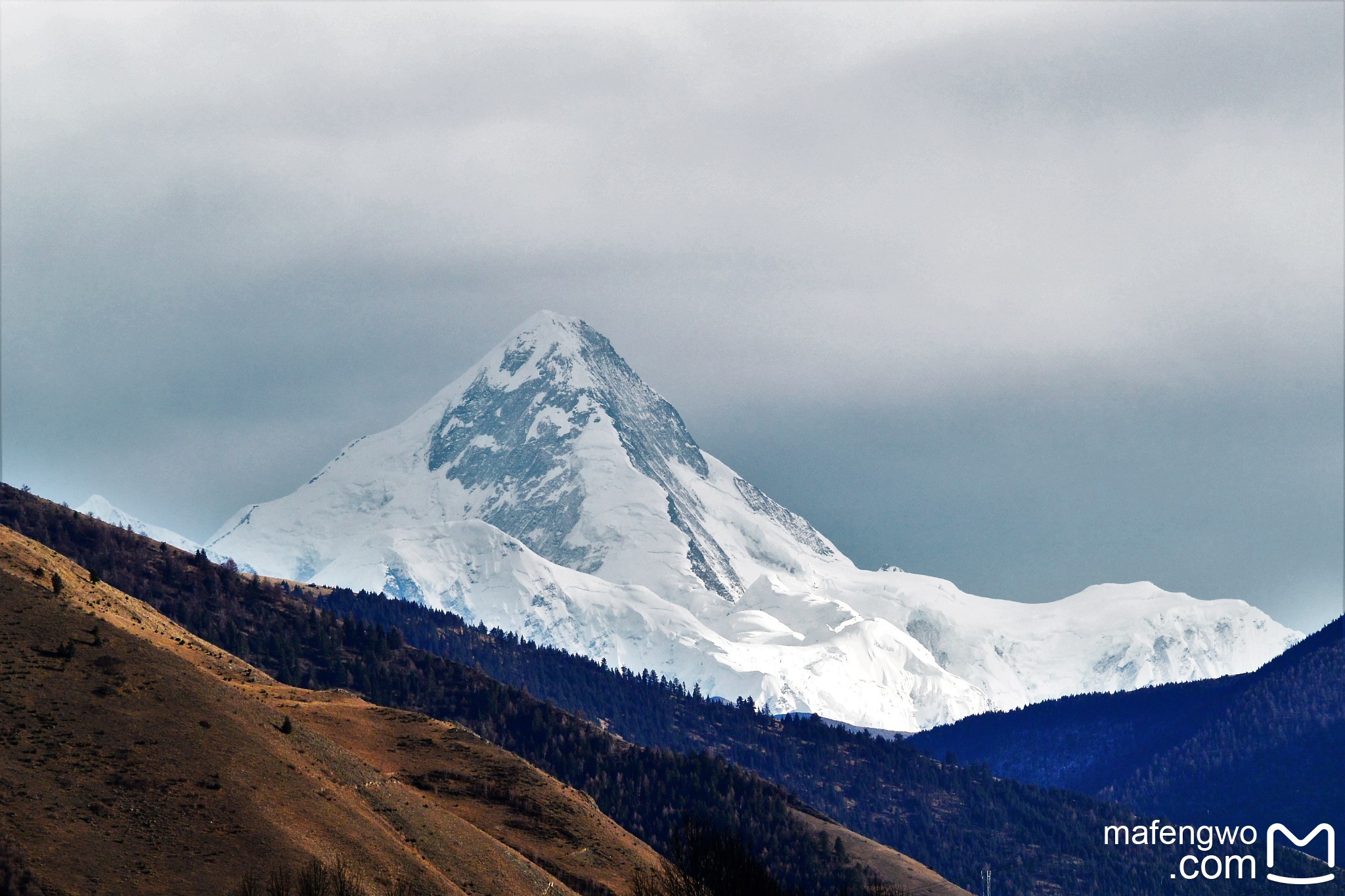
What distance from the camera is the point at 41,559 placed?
195 m

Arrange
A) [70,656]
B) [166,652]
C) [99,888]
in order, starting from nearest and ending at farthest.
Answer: [99,888] → [70,656] → [166,652]

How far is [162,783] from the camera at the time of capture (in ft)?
510

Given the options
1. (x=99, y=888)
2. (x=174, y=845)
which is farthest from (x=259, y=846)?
(x=99, y=888)

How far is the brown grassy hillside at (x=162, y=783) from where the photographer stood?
143m

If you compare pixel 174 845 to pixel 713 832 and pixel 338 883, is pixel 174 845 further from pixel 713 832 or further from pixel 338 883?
pixel 713 832

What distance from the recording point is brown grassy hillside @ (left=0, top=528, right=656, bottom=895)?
14325 cm

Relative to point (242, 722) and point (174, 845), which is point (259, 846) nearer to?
point (174, 845)

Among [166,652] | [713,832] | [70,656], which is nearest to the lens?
[713,832]

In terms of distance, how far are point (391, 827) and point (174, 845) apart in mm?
32920

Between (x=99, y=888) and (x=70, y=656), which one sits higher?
(x=70, y=656)

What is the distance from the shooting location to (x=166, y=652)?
7156 inches

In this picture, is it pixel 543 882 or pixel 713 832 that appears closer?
pixel 713 832

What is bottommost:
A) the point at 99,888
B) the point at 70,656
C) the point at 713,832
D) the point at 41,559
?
the point at 99,888

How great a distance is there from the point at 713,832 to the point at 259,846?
3801 cm
